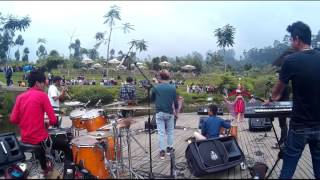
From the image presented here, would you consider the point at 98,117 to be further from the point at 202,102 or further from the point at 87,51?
the point at 87,51

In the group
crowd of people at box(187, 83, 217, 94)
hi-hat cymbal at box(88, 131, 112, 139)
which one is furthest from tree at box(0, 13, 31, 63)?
hi-hat cymbal at box(88, 131, 112, 139)

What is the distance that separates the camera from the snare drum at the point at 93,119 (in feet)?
30.8

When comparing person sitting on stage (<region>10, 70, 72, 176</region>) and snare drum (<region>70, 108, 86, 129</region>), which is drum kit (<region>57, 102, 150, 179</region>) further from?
snare drum (<region>70, 108, 86, 129</region>)

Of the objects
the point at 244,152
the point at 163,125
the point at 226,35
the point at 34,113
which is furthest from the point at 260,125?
the point at 226,35

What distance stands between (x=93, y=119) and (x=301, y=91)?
5.07 m

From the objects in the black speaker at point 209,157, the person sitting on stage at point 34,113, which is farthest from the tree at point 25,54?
the black speaker at point 209,157

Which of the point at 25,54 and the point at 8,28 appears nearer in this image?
the point at 8,28

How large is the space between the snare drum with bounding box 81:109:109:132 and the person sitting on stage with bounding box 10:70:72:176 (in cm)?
270

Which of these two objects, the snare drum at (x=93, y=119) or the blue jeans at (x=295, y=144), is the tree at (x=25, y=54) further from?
the blue jeans at (x=295, y=144)

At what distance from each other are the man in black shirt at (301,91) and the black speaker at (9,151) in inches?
176

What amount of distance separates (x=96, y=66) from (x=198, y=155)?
176 feet

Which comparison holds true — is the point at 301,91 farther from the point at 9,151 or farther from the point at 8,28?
the point at 8,28

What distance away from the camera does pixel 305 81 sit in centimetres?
552

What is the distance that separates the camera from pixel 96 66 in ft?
197
